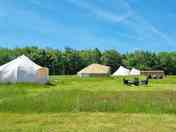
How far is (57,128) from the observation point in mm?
9320

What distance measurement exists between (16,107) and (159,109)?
584 centimetres

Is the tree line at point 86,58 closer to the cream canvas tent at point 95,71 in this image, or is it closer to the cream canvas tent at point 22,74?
the cream canvas tent at point 95,71

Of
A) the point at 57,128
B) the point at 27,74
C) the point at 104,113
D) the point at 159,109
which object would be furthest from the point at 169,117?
the point at 27,74

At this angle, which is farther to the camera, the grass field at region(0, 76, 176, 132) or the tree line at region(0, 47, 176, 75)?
the tree line at region(0, 47, 176, 75)

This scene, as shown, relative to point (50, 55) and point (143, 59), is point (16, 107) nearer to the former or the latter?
point (50, 55)

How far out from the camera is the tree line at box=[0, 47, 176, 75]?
91750 mm

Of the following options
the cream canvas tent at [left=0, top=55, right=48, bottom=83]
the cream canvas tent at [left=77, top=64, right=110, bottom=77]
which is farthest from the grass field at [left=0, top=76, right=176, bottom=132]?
the cream canvas tent at [left=77, top=64, right=110, bottom=77]

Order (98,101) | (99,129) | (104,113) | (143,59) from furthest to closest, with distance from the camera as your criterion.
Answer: (143,59) < (98,101) < (104,113) < (99,129)

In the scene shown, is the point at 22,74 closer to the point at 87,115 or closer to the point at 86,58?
the point at 87,115

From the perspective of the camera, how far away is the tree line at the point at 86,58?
91.8 metres

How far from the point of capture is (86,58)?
3996 inches

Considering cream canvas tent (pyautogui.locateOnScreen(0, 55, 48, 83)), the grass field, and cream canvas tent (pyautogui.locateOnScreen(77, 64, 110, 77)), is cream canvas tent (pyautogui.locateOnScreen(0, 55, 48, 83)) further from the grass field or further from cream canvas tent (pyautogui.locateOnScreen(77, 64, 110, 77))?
cream canvas tent (pyautogui.locateOnScreen(77, 64, 110, 77))

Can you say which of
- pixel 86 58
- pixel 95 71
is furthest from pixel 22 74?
pixel 86 58

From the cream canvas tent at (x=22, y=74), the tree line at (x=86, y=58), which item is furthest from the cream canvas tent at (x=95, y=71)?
the cream canvas tent at (x=22, y=74)
